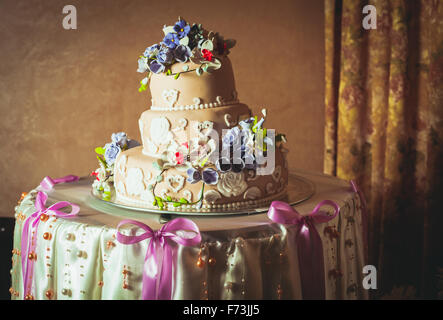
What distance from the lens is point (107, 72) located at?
4.10 m

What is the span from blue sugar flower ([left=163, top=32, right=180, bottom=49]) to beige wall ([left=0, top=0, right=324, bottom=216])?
6.57ft

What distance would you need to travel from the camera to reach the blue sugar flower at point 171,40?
6.80 ft

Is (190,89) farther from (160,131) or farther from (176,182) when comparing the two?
(176,182)

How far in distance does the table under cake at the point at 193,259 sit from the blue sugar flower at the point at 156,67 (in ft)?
2.10

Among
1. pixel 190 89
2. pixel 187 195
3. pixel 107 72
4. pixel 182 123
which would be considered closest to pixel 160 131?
pixel 182 123

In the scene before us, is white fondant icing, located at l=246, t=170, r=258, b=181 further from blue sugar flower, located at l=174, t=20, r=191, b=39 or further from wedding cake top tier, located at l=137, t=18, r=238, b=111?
blue sugar flower, located at l=174, t=20, r=191, b=39

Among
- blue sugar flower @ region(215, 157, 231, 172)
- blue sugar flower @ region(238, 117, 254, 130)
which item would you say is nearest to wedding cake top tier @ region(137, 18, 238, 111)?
blue sugar flower @ region(238, 117, 254, 130)

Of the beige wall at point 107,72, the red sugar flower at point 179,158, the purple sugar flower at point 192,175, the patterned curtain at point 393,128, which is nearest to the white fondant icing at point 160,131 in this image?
the red sugar flower at point 179,158

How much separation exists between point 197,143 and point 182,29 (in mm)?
545

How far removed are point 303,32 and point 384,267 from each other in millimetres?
2041

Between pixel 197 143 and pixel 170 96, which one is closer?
pixel 197 143

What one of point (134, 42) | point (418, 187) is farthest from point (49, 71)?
point (418, 187)
